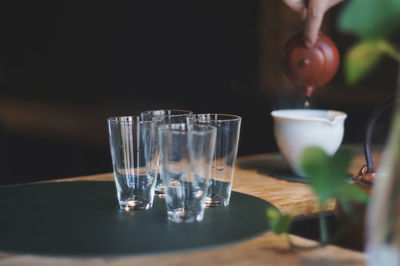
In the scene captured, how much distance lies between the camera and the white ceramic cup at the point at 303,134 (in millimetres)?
1417

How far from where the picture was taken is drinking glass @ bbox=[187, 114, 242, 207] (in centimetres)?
105

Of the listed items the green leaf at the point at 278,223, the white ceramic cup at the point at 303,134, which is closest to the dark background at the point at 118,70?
the white ceramic cup at the point at 303,134

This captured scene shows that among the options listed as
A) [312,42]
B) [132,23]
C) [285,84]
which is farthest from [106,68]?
[312,42]

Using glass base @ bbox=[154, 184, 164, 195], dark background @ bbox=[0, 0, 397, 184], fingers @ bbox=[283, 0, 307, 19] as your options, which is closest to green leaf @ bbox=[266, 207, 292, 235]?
glass base @ bbox=[154, 184, 164, 195]

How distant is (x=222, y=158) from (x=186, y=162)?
155 mm

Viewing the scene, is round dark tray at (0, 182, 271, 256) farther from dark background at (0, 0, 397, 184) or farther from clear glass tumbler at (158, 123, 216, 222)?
dark background at (0, 0, 397, 184)

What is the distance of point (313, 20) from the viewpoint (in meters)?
1.47

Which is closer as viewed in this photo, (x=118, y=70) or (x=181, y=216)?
(x=181, y=216)

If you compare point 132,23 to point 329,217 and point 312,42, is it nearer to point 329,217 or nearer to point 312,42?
point 312,42

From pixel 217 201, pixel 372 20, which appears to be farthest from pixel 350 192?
pixel 217 201

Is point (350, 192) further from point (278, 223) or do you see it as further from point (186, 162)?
point (186, 162)

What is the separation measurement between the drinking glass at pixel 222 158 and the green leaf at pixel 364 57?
396 mm

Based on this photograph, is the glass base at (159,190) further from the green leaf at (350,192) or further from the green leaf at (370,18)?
the green leaf at (370,18)

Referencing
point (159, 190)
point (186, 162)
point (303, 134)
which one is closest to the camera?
point (186, 162)
